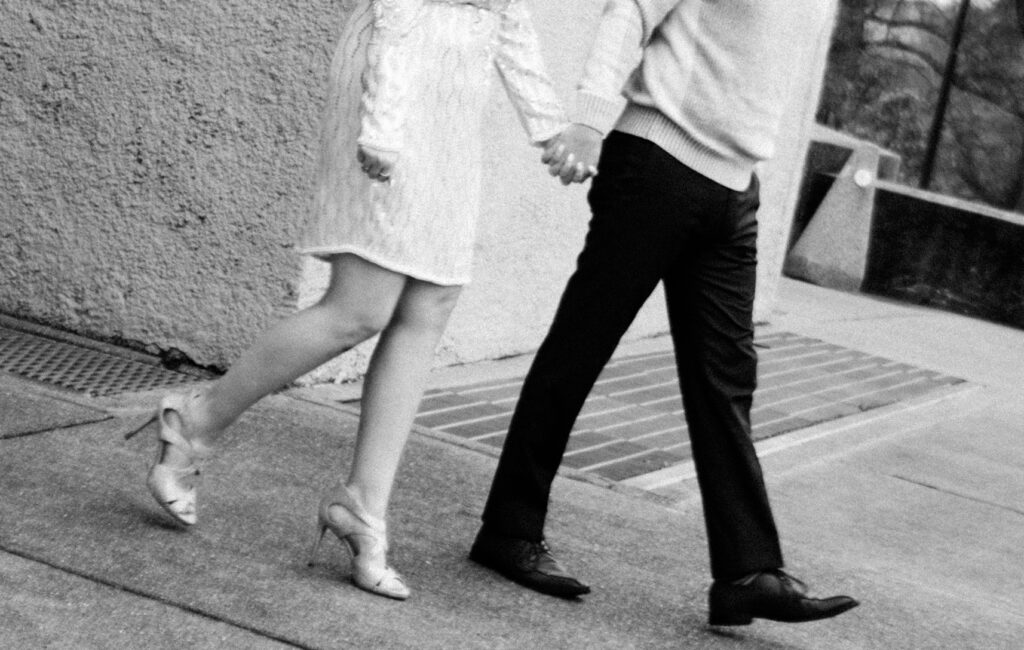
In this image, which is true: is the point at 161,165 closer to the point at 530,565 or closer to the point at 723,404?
the point at 530,565

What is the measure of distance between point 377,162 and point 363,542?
0.81m

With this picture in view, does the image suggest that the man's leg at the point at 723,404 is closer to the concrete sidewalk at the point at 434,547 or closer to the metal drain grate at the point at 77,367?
the concrete sidewalk at the point at 434,547

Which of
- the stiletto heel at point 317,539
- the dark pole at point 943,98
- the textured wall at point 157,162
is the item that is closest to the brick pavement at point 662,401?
the textured wall at point 157,162

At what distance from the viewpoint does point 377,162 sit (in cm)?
332

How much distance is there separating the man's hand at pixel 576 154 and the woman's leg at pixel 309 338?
393 millimetres

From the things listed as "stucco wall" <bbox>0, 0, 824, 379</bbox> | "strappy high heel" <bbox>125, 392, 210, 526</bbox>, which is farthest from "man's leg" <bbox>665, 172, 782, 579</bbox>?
"stucco wall" <bbox>0, 0, 824, 379</bbox>

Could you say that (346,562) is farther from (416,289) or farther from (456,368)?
(456,368)

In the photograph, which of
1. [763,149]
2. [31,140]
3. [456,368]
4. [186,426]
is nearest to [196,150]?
[31,140]

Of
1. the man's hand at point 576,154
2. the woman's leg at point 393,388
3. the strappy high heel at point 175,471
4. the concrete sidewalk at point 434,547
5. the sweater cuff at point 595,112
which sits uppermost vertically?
the sweater cuff at point 595,112

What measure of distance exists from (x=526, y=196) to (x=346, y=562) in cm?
306

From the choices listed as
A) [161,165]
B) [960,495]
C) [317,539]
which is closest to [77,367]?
[161,165]

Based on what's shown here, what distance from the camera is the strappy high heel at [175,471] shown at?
12.0 ft

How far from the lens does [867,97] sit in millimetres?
15125

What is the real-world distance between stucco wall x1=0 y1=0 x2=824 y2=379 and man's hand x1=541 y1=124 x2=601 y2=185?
195 cm
